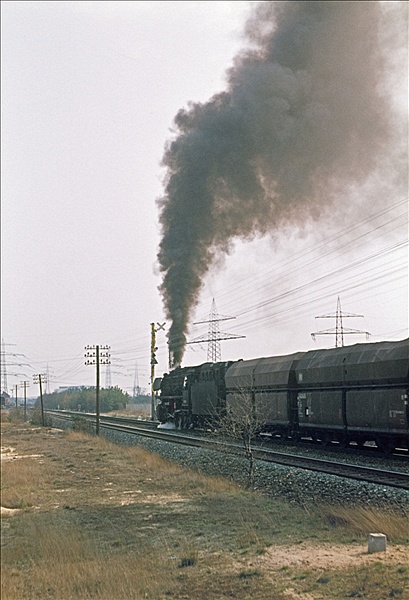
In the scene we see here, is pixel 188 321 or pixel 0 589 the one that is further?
pixel 188 321

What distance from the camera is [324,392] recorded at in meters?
26.9

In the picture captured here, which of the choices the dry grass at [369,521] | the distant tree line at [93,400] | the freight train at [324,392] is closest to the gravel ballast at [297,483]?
Result: the dry grass at [369,521]

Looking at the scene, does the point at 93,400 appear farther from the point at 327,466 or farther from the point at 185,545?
the point at 185,545

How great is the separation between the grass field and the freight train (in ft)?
20.5

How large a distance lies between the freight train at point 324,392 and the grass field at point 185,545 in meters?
6.25

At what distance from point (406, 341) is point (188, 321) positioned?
23.9 meters

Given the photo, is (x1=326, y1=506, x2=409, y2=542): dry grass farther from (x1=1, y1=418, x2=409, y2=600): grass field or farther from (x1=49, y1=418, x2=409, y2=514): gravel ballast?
(x1=49, y1=418, x2=409, y2=514): gravel ballast

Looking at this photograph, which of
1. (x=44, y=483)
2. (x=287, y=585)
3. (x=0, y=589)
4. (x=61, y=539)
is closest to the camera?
(x=0, y=589)

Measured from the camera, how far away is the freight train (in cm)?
2252

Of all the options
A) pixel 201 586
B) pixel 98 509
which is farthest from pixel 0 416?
pixel 201 586

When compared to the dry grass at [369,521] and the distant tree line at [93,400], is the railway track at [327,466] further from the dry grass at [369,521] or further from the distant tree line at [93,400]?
the distant tree line at [93,400]

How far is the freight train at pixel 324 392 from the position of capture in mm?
22516

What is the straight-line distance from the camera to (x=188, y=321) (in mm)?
45281

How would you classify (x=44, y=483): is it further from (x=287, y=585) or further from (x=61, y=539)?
(x=287, y=585)
